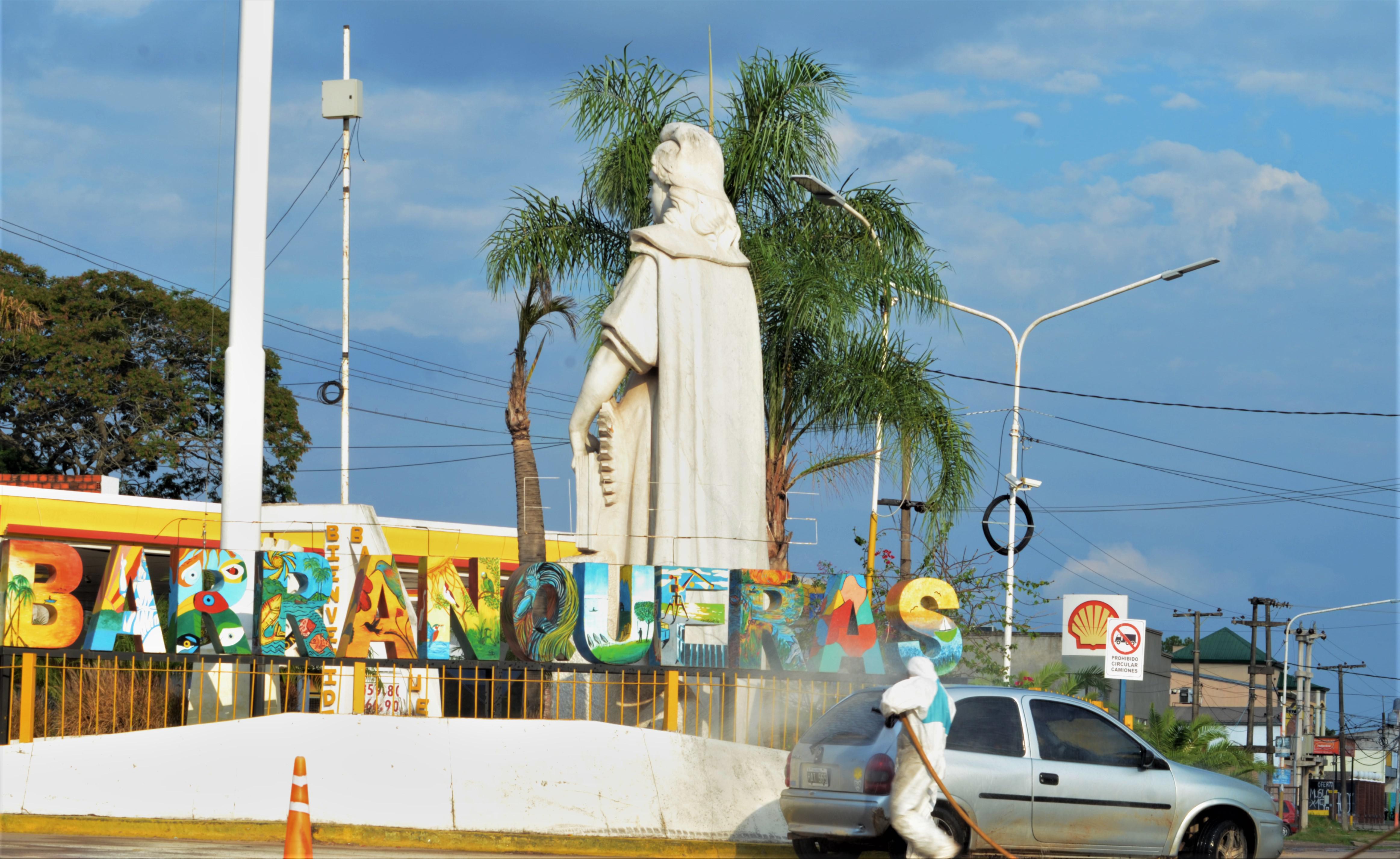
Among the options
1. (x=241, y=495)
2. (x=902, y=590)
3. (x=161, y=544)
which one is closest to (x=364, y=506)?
(x=161, y=544)

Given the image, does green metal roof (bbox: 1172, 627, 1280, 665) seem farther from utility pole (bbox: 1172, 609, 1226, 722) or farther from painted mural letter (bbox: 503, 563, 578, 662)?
painted mural letter (bbox: 503, 563, 578, 662)

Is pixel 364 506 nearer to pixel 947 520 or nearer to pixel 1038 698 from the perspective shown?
pixel 947 520

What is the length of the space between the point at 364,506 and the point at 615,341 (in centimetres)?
1833

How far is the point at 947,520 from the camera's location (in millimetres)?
21562

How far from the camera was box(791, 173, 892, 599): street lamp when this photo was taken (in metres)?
21.0

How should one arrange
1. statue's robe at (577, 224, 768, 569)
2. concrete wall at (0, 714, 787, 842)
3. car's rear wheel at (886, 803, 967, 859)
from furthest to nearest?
statue's robe at (577, 224, 768, 569)
concrete wall at (0, 714, 787, 842)
car's rear wheel at (886, 803, 967, 859)

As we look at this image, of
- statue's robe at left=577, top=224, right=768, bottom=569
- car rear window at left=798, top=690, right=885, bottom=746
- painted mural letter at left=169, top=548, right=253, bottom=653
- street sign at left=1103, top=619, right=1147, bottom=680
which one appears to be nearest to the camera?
car rear window at left=798, top=690, right=885, bottom=746

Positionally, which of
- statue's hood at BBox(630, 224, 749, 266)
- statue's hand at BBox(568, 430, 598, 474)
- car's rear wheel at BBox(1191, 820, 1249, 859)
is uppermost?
statue's hood at BBox(630, 224, 749, 266)

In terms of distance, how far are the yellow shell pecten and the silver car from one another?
7.70 m

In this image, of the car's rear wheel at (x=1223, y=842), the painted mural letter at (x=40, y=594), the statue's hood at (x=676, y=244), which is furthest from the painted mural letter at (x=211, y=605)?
the car's rear wheel at (x=1223, y=842)

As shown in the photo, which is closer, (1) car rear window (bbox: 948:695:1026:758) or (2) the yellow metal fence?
(1) car rear window (bbox: 948:695:1026:758)

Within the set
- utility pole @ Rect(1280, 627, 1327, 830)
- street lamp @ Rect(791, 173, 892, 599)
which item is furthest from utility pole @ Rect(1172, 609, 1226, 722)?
street lamp @ Rect(791, 173, 892, 599)

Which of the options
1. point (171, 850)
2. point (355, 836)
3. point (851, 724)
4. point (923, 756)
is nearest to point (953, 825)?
point (851, 724)

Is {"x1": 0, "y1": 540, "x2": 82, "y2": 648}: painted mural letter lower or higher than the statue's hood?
lower
